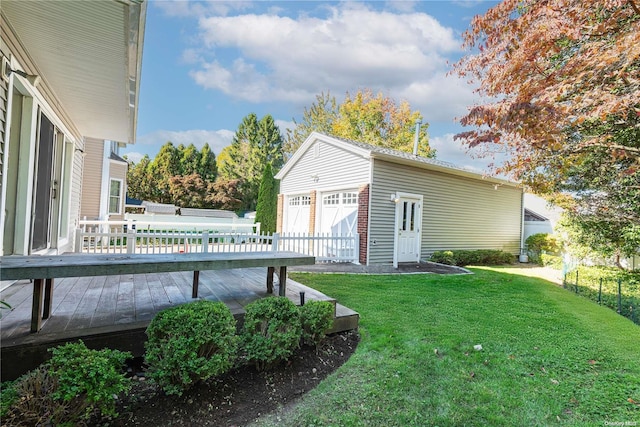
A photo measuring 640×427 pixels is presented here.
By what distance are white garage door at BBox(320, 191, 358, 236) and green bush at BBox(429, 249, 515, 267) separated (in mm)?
2963

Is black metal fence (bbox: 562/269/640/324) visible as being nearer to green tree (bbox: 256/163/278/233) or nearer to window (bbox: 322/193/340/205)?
window (bbox: 322/193/340/205)

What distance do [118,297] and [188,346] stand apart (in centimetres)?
180

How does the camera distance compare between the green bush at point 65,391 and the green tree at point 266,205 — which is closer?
the green bush at point 65,391

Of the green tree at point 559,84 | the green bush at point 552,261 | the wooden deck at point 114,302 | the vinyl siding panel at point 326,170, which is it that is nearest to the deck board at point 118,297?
the wooden deck at point 114,302

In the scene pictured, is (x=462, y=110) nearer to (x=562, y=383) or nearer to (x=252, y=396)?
(x=562, y=383)

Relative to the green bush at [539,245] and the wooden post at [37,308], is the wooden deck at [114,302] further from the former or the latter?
the green bush at [539,245]

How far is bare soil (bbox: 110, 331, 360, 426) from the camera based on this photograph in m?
2.07

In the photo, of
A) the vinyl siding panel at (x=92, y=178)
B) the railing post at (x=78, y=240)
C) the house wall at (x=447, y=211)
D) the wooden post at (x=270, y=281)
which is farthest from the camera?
the vinyl siding panel at (x=92, y=178)

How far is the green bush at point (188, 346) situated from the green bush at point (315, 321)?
28.8 inches

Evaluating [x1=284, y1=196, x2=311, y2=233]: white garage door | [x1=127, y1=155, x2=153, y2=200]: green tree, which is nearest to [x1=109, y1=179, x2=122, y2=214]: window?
[x1=284, y1=196, x2=311, y2=233]: white garage door

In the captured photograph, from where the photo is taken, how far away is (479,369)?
291 cm

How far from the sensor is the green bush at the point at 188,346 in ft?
7.07

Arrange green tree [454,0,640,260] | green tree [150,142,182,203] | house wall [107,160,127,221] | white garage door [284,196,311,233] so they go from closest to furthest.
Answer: green tree [454,0,640,260] < white garage door [284,196,311,233] < house wall [107,160,127,221] < green tree [150,142,182,203]

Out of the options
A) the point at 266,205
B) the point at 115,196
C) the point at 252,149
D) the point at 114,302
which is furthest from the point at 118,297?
the point at 252,149
